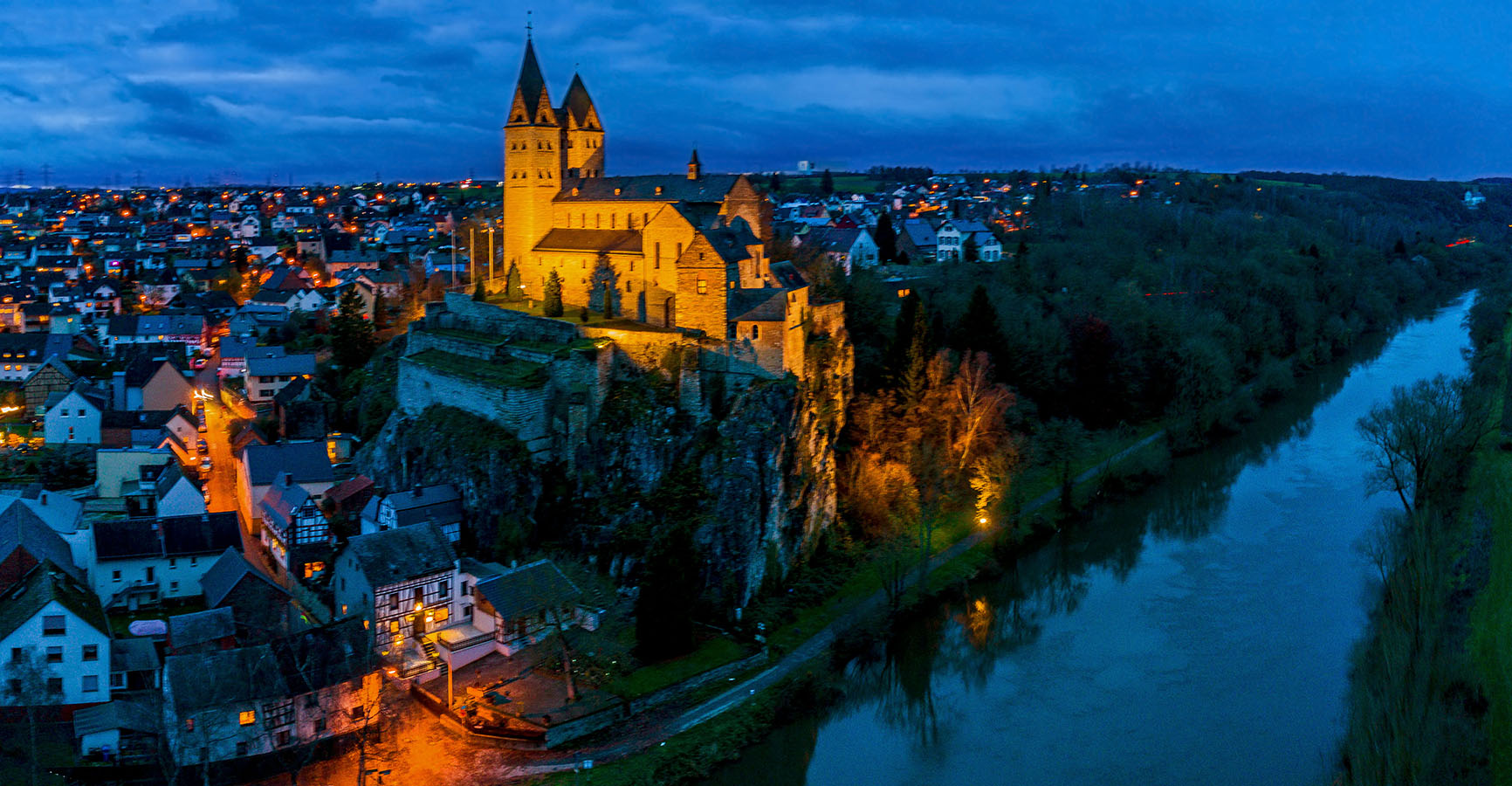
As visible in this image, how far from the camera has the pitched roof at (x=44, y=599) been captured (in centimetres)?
1873

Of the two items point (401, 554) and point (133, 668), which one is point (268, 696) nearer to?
point (133, 668)

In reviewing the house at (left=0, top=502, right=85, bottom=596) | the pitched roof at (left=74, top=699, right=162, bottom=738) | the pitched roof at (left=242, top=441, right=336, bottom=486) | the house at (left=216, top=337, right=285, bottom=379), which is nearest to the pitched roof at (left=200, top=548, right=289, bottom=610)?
the house at (left=0, top=502, right=85, bottom=596)

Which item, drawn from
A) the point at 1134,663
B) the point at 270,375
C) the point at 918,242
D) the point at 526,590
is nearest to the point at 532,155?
the point at 270,375

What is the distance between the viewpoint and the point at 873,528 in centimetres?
2847

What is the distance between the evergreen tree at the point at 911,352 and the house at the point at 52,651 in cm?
2087

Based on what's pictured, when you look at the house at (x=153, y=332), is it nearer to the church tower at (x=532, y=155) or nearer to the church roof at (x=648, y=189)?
the church tower at (x=532, y=155)

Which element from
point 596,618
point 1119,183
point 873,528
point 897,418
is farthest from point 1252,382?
point 1119,183

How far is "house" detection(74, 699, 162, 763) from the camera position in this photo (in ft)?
56.5

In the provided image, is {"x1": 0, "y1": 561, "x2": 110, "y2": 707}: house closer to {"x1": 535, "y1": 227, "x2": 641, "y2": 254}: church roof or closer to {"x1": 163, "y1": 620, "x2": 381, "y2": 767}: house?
{"x1": 163, "y1": 620, "x2": 381, "y2": 767}: house

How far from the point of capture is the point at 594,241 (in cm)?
3136

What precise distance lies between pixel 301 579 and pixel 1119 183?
3737 inches

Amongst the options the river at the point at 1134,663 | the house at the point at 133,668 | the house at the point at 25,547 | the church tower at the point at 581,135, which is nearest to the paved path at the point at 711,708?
the river at the point at 1134,663

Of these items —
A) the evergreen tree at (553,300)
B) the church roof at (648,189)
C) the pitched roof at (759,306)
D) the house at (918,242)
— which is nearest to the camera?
the pitched roof at (759,306)

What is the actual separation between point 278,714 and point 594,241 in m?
16.9
